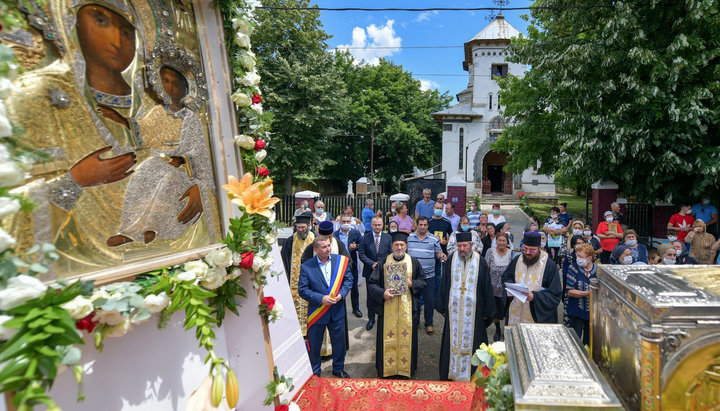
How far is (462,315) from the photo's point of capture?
5.16m

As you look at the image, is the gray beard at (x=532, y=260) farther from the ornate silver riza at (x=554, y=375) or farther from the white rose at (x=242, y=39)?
the white rose at (x=242, y=39)

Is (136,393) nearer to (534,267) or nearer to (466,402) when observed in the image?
(466,402)

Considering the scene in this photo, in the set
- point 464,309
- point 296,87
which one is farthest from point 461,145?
point 464,309

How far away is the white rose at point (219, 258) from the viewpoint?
2.30m

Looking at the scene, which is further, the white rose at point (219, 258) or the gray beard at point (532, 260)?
the gray beard at point (532, 260)

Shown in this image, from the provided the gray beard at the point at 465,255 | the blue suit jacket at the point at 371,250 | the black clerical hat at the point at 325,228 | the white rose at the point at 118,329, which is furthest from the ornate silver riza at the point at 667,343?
the blue suit jacket at the point at 371,250

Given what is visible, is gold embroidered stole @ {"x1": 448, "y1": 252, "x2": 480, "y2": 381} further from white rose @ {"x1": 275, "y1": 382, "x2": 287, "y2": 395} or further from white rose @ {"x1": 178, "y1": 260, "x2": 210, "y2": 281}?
white rose @ {"x1": 178, "y1": 260, "x2": 210, "y2": 281}

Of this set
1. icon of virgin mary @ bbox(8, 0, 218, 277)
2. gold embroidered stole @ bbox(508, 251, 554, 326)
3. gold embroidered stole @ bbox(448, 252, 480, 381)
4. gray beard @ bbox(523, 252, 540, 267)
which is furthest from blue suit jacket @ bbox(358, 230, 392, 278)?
icon of virgin mary @ bbox(8, 0, 218, 277)

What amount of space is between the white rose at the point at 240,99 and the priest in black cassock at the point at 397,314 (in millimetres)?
3253

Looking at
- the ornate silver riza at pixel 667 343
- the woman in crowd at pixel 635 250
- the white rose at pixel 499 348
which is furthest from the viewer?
the woman in crowd at pixel 635 250

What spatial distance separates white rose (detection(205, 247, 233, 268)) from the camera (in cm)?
230

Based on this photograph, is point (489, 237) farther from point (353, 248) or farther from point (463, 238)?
point (463, 238)

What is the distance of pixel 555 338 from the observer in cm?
246

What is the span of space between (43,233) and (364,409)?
2906mm
